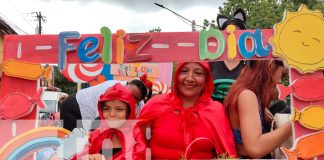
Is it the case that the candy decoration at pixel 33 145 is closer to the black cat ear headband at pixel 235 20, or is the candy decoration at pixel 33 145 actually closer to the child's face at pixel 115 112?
Result: the child's face at pixel 115 112

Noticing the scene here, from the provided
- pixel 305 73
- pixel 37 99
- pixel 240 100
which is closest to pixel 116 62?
pixel 37 99

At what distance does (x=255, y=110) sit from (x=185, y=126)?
1.28ft

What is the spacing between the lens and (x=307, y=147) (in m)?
2.14

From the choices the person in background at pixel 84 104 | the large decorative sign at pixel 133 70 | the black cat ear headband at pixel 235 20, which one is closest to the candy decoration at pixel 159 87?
the large decorative sign at pixel 133 70

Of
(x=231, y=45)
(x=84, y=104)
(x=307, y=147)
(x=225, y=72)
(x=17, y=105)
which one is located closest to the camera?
(x=307, y=147)

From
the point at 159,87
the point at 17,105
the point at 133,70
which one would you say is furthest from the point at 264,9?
the point at 17,105

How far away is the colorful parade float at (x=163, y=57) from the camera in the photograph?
215 centimetres

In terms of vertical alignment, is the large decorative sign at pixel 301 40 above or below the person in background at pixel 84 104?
above

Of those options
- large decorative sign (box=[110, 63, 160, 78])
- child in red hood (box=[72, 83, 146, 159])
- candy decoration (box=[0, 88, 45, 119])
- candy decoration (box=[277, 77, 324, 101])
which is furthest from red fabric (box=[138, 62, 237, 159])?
large decorative sign (box=[110, 63, 160, 78])

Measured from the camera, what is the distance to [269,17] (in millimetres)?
14680

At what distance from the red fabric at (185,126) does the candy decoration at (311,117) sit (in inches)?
15.4

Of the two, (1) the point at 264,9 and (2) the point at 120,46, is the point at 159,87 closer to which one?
(2) the point at 120,46

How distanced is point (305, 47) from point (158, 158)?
3.22ft

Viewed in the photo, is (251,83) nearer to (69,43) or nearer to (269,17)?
(69,43)
